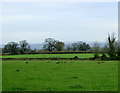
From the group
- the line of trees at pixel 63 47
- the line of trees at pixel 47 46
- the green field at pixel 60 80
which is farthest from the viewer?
the line of trees at pixel 47 46

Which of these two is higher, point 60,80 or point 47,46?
point 47,46

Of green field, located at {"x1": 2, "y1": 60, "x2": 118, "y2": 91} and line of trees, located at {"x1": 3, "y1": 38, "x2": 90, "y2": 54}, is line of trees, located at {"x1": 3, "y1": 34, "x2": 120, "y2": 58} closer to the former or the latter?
line of trees, located at {"x1": 3, "y1": 38, "x2": 90, "y2": 54}

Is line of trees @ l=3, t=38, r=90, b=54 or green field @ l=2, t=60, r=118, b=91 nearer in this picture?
green field @ l=2, t=60, r=118, b=91

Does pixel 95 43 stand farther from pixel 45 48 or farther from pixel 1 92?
pixel 1 92

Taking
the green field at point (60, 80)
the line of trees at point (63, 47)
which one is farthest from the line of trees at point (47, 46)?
the green field at point (60, 80)

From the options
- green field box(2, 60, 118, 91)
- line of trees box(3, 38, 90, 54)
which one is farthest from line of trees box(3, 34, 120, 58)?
green field box(2, 60, 118, 91)

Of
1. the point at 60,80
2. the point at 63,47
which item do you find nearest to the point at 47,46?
the point at 63,47

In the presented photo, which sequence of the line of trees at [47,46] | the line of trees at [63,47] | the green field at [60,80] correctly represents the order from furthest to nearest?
the line of trees at [47,46], the line of trees at [63,47], the green field at [60,80]

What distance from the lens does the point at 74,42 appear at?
88.9 metres

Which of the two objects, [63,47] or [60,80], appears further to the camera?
[63,47]

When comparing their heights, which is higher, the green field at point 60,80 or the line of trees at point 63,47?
the line of trees at point 63,47

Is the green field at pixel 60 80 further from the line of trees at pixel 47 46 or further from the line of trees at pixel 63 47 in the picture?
the line of trees at pixel 47 46

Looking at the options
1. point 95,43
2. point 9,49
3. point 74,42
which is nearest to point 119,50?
point 95,43

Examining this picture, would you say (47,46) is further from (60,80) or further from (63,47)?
(60,80)
